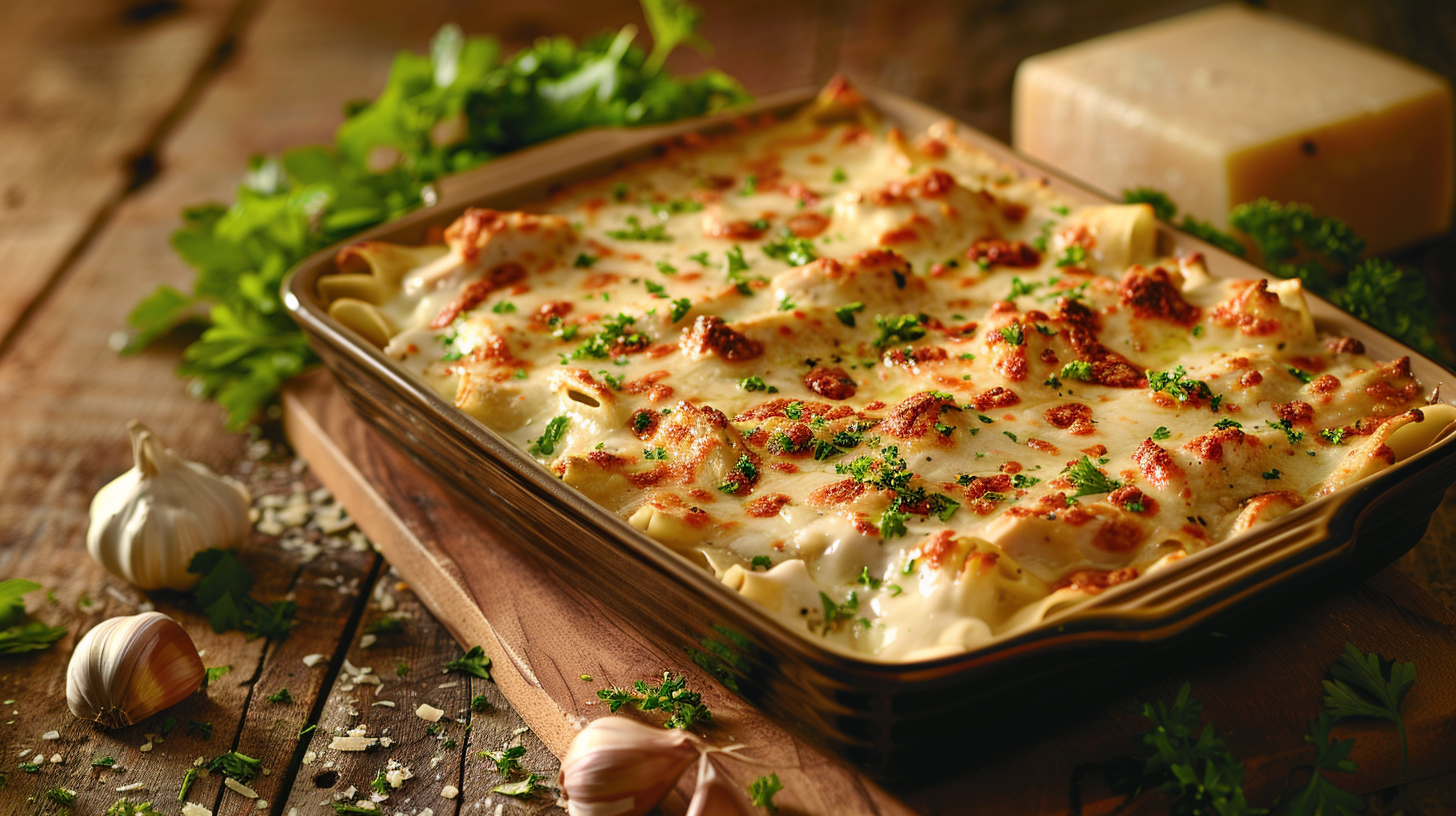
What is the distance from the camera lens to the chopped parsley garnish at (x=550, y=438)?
221 cm

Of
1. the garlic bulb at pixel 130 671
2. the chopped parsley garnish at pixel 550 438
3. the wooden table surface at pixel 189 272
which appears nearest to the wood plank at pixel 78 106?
the wooden table surface at pixel 189 272

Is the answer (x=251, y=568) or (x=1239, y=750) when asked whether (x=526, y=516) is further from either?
(x=1239, y=750)

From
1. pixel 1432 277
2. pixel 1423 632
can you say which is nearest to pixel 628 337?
pixel 1423 632

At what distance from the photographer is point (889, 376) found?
93.1 inches

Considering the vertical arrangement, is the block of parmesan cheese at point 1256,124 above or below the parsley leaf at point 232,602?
above

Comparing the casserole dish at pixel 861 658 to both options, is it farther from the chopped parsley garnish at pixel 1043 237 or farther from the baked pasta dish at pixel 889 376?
the chopped parsley garnish at pixel 1043 237

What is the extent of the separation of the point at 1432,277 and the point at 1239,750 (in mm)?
2136

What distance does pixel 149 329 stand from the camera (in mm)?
3354

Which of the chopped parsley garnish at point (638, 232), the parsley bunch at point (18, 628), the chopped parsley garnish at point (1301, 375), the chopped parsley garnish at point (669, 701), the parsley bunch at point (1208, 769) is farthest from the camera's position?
the chopped parsley garnish at point (638, 232)

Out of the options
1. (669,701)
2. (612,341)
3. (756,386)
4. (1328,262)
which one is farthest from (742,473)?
(1328,262)

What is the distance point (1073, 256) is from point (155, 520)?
1934 millimetres

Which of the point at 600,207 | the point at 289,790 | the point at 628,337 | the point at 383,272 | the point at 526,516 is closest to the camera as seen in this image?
the point at 289,790

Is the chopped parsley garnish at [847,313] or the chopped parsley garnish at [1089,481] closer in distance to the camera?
the chopped parsley garnish at [1089,481]

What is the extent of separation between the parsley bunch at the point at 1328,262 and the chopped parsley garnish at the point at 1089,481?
1025 mm
